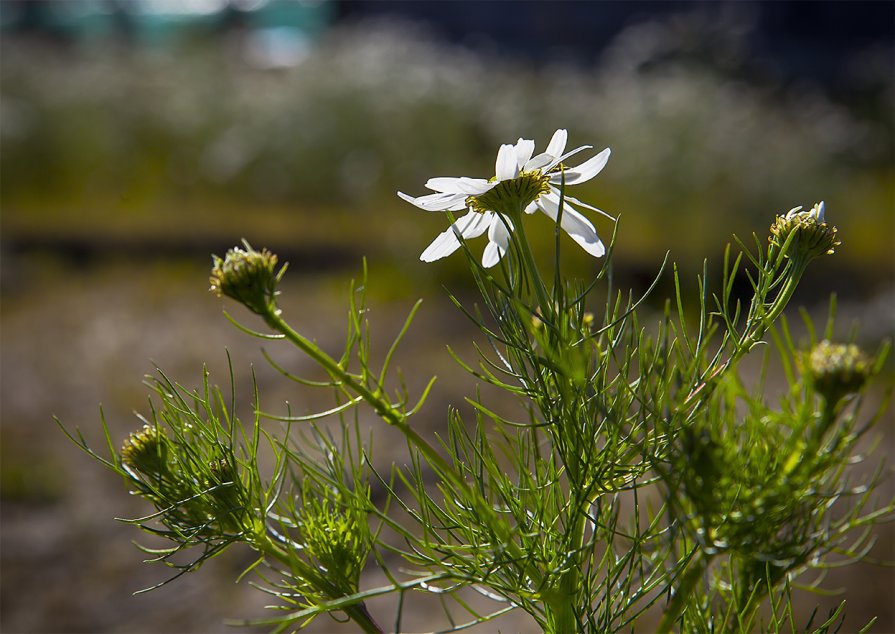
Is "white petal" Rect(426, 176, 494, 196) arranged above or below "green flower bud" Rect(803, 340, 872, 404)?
above

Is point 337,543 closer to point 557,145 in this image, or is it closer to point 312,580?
point 312,580

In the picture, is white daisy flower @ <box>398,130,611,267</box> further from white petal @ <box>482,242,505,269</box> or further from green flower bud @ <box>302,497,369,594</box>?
green flower bud @ <box>302,497,369,594</box>

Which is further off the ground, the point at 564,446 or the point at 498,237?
the point at 498,237

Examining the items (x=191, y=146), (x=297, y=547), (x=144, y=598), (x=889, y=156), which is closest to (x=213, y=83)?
(x=191, y=146)

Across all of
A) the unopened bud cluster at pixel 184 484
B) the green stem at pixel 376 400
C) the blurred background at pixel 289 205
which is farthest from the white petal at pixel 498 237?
the blurred background at pixel 289 205

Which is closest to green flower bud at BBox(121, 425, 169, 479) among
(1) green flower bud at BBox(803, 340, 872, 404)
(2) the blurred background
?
(1) green flower bud at BBox(803, 340, 872, 404)

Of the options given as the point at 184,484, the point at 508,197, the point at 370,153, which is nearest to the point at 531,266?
the point at 508,197

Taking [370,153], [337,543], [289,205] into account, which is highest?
[337,543]
